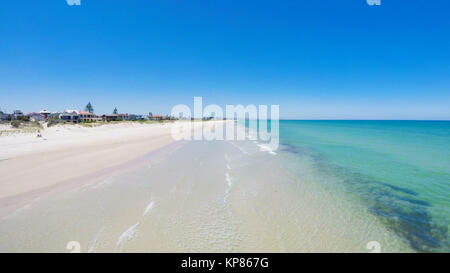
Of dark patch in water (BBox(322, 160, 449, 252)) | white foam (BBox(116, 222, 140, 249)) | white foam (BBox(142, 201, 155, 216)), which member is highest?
white foam (BBox(142, 201, 155, 216))

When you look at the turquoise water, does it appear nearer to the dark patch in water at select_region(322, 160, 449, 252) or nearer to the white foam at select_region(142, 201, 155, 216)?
the dark patch in water at select_region(322, 160, 449, 252)

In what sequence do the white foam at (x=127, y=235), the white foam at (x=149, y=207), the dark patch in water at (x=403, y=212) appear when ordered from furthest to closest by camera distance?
1. the white foam at (x=149, y=207)
2. the dark patch in water at (x=403, y=212)
3. the white foam at (x=127, y=235)

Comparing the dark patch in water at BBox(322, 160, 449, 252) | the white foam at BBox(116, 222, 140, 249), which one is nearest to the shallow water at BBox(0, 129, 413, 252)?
the white foam at BBox(116, 222, 140, 249)

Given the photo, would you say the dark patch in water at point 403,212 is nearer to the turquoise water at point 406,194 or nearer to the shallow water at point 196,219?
the turquoise water at point 406,194

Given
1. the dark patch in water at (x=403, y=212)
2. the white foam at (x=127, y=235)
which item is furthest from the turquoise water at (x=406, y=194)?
the white foam at (x=127, y=235)

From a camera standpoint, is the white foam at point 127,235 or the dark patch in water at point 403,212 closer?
the white foam at point 127,235

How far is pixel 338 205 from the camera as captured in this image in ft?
18.8

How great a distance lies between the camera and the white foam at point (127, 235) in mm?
3668

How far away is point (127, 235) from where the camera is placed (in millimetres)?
3932

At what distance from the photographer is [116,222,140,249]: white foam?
12.0ft

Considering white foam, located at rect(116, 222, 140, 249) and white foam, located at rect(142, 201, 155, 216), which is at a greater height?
white foam, located at rect(142, 201, 155, 216)

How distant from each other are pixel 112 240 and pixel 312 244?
14.6ft

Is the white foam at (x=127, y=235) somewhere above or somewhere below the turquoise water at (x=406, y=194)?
above
